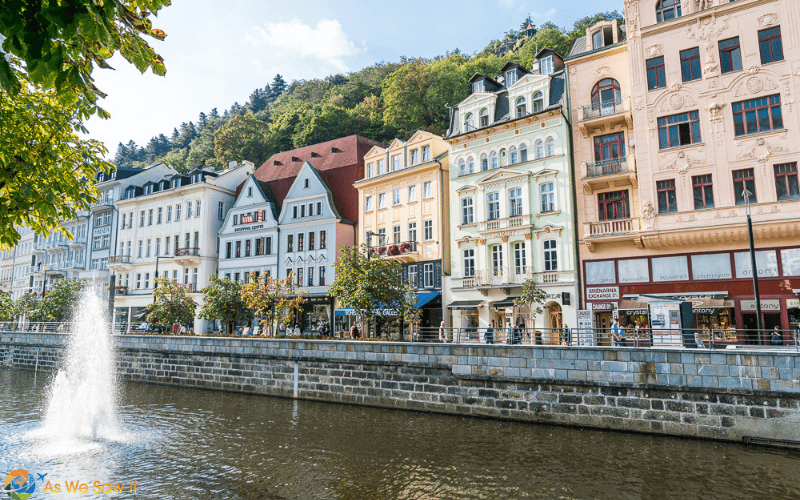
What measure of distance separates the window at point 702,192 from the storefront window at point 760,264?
2841 millimetres

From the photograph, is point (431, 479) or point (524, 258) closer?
point (431, 479)

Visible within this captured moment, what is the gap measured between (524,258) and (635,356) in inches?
581

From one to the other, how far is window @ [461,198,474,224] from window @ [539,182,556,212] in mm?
5191

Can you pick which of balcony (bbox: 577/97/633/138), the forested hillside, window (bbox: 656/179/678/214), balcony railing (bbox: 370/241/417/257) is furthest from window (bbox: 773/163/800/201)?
the forested hillside

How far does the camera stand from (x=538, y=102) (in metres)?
31.8

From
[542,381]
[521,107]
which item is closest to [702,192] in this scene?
[521,107]

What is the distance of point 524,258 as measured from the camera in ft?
102

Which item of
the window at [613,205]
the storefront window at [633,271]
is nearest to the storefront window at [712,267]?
the storefront window at [633,271]

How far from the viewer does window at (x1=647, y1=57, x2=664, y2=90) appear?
26812 millimetres

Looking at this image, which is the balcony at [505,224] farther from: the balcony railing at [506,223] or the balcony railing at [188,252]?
the balcony railing at [188,252]

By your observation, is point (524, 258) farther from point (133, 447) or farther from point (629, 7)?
point (133, 447)

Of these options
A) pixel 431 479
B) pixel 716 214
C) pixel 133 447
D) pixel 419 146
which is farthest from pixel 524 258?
pixel 133 447

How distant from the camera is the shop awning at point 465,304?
3181 cm

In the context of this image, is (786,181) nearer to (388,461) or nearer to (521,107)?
(521,107)
